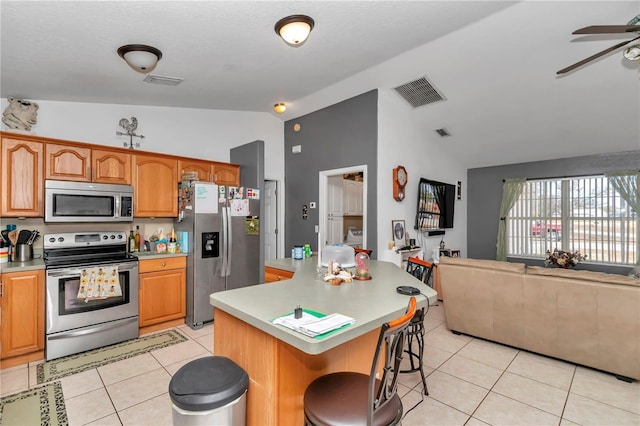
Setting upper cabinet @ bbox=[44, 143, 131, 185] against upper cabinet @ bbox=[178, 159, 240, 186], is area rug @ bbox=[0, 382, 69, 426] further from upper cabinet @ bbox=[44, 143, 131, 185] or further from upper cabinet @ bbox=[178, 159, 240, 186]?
upper cabinet @ bbox=[178, 159, 240, 186]

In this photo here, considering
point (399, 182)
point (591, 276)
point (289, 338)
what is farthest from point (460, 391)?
point (399, 182)

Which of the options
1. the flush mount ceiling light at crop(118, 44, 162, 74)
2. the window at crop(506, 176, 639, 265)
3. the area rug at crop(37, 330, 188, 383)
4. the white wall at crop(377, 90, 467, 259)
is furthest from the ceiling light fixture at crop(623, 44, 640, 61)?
the area rug at crop(37, 330, 188, 383)

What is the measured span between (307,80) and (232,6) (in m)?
1.79

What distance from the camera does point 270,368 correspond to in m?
1.43

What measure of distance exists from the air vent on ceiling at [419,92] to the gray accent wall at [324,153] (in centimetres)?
42

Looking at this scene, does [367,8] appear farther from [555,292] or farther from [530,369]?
[530,369]

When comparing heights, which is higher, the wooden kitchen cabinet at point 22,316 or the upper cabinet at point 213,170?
the upper cabinet at point 213,170

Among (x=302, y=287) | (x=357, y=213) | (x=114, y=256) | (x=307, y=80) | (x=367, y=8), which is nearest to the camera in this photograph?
(x=302, y=287)

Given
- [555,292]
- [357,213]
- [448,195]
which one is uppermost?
[448,195]

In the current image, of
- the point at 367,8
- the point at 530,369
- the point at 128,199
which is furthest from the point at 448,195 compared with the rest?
the point at 128,199

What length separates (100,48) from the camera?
7.89 ft

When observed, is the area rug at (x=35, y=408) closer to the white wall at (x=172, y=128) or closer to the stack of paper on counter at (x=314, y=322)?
the stack of paper on counter at (x=314, y=322)

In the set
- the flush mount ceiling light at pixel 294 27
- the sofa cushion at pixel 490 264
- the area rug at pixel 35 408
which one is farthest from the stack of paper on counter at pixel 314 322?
the sofa cushion at pixel 490 264

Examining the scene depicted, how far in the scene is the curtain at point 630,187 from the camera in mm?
4910
